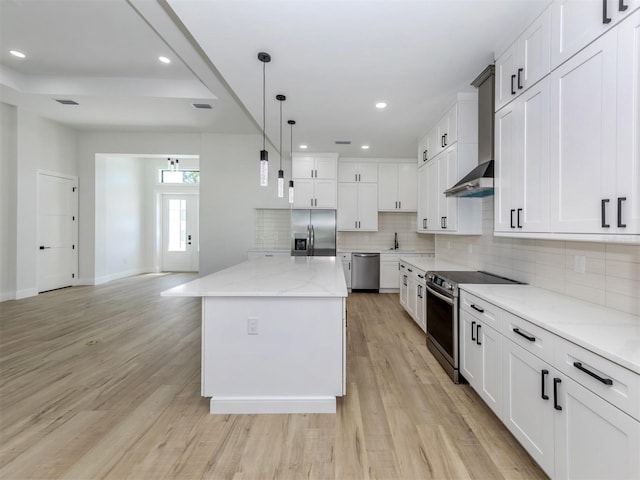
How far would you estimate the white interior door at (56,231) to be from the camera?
18.9ft

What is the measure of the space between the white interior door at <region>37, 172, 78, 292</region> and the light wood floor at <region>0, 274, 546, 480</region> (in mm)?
3190

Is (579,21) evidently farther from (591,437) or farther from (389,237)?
(389,237)

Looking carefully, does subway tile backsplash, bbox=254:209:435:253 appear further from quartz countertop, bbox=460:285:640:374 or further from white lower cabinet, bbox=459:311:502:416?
quartz countertop, bbox=460:285:640:374

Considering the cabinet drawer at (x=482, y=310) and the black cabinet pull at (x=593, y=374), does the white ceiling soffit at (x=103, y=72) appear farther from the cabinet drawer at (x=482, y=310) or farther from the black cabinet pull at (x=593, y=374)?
the black cabinet pull at (x=593, y=374)

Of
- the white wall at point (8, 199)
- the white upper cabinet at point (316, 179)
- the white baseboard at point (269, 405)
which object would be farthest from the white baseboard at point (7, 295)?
the white baseboard at point (269, 405)

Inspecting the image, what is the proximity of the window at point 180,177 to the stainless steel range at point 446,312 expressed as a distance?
758 cm

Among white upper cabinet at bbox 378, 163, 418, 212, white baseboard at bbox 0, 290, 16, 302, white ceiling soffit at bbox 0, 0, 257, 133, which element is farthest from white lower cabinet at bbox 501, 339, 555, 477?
white baseboard at bbox 0, 290, 16, 302

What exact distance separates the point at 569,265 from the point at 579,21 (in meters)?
1.44

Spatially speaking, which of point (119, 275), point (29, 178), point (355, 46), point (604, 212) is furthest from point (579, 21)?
point (119, 275)

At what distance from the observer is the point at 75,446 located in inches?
70.5

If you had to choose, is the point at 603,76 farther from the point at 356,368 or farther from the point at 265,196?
the point at 265,196

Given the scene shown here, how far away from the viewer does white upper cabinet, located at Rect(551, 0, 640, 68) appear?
1.40 meters

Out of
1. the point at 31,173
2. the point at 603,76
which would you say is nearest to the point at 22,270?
the point at 31,173

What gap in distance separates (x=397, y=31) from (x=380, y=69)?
53 centimetres
